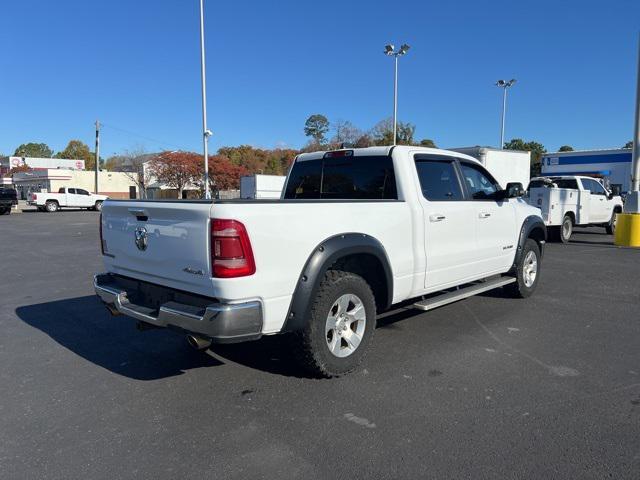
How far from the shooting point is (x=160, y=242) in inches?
147

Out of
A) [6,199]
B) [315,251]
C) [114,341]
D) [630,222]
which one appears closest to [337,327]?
[315,251]

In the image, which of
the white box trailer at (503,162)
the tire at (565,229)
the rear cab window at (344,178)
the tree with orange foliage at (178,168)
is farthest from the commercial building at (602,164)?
the tree with orange foliage at (178,168)

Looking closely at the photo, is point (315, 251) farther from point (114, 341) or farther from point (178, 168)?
point (178, 168)

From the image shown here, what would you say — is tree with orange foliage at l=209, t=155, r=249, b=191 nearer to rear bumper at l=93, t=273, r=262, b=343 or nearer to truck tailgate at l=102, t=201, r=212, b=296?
truck tailgate at l=102, t=201, r=212, b=296

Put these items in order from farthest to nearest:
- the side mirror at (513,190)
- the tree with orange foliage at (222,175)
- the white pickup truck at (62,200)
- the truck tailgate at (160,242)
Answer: the tree with orange foliage at (222,175)
the white pickup truck at (62,200)
the side mirror at (513,190)
the truck tailgate at (160,242)

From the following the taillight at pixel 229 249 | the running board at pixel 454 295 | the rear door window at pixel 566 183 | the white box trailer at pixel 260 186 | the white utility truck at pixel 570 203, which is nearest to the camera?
the taillight at pixel 229 249

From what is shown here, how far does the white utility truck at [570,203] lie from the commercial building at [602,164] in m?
16.8

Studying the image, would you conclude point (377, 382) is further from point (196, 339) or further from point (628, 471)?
point (628, 471)

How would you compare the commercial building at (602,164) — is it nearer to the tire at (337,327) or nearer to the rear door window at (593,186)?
the rear door window at (593,186)

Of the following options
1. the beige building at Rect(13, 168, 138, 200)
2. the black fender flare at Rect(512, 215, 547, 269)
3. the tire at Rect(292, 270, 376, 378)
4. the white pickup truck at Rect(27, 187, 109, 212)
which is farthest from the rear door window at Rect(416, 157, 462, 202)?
the beige building at Rect(13, 168, 138, 200)

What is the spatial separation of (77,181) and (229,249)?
67429 millimetres

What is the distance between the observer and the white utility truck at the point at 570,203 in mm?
13414

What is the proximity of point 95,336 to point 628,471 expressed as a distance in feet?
16.0

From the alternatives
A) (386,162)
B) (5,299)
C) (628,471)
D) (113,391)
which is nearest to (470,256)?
(386,162)
